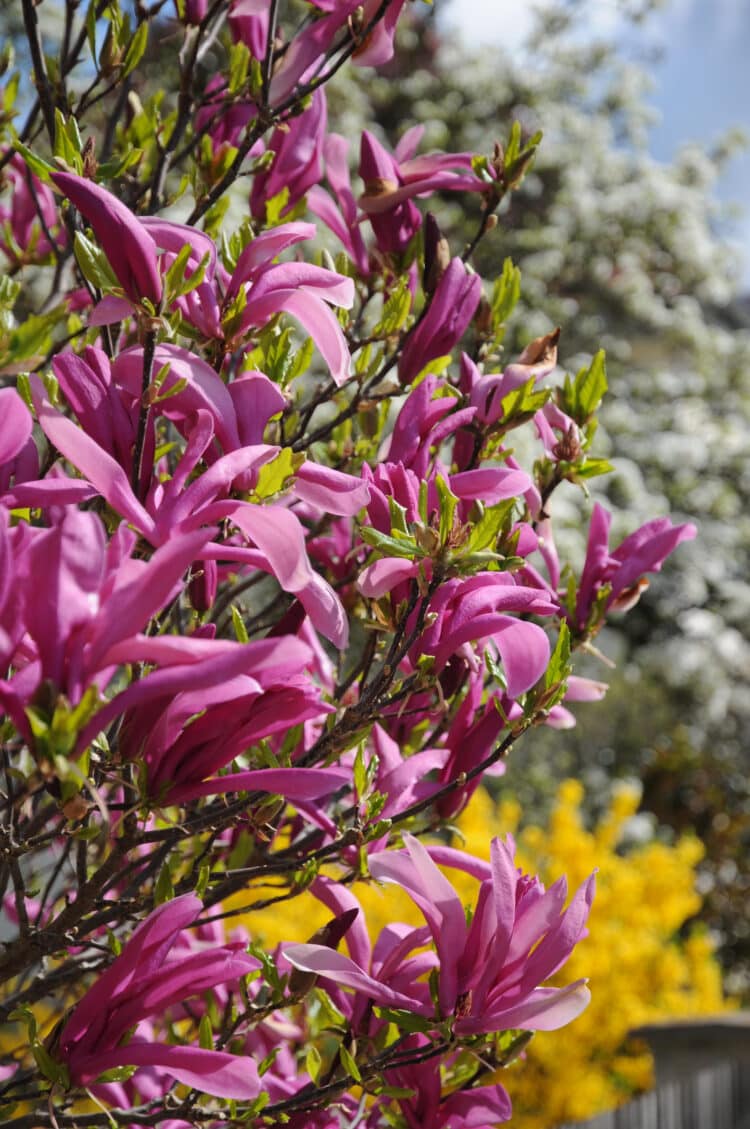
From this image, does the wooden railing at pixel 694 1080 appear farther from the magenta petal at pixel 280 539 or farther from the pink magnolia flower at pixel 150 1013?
the magenta petal at pixel 280 539

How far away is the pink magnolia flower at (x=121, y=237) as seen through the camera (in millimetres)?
616

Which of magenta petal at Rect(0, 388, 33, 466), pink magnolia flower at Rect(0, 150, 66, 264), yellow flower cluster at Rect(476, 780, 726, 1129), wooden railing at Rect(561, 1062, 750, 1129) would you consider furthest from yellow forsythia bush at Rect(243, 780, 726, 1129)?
magenta petal at Rect(0, 388, 33, 466)

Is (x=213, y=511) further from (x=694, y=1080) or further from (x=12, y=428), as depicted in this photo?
(x=694, y=1080)

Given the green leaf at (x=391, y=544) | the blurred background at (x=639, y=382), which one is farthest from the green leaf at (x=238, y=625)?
the blurred background at (x=639, y=382)

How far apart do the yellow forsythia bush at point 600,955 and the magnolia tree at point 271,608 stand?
1968 mm

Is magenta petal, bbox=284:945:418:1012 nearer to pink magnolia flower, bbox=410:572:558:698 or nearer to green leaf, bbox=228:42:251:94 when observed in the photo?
pink magnolia flower, bbox=410:572:558:698

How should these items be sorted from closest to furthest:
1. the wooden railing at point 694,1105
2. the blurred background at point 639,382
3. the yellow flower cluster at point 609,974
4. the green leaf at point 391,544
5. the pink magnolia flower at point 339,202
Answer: the green leaf at point 391,544 → the pink magnolia flower at point 339,202 → the wooden railing at point 694,1105 → the yellow flower cluster at point 609,974 → the blurred background at point 639,382

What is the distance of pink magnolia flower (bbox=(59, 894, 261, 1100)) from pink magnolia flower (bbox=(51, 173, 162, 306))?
357 mm

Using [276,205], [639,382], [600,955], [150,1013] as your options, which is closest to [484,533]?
[150,1013]

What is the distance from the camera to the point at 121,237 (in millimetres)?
620

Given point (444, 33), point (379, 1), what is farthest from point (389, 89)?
point (379, 1)

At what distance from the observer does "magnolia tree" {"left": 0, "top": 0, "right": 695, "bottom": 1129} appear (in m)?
0.54

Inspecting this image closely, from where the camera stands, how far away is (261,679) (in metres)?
0.56

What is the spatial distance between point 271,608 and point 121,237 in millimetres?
529
